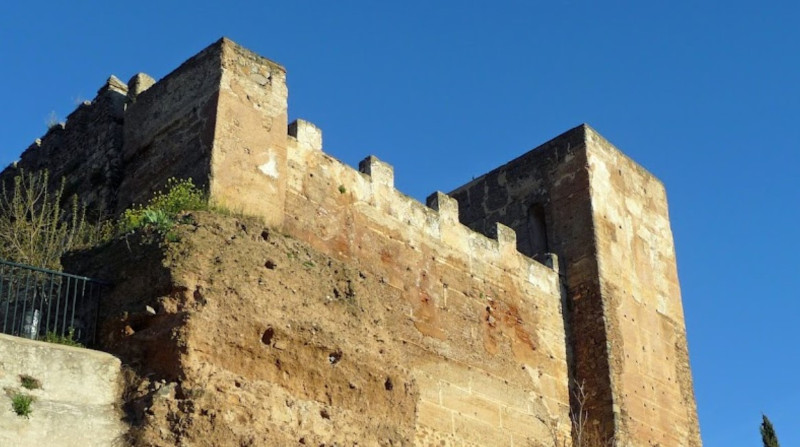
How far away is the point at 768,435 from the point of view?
21.6 meters

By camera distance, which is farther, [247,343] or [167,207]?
[167,207]

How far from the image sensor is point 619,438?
50.4 ft

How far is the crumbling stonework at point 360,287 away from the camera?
966 cm

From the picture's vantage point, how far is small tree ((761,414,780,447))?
21406mm

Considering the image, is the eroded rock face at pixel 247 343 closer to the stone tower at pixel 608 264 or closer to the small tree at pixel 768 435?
the stone tower at pixel 608 264

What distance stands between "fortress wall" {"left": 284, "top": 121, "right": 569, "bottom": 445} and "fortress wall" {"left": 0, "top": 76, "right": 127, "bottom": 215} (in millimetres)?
2173

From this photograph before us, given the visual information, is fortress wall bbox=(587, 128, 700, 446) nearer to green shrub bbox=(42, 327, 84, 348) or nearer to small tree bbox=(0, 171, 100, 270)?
small tree bbox=(0, 171, 100, 270)

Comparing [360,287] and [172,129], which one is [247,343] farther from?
[172,129]

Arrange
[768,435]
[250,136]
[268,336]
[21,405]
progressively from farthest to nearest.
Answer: [768,435]
[250,136]
[268,336]
[21,405]

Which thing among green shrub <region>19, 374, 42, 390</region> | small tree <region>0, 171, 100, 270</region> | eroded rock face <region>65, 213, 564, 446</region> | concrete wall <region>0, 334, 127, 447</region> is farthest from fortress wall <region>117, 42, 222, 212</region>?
green shrub <region>19, 374, 42, 390</region>

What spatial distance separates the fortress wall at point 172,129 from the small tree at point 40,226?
620 millimetres

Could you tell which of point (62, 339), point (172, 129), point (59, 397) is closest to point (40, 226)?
point (172, 129)

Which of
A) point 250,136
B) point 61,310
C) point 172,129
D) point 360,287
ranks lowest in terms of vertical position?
point 61,310

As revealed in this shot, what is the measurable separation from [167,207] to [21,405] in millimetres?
3090
